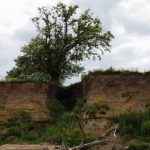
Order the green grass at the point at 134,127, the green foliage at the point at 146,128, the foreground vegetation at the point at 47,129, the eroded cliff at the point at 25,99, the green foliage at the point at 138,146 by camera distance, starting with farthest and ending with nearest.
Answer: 1. the eroded cliff at the point at 25,99
2. the foreground vegetation at the point at 47,129
3. the green foliage at the point at 146,128
4. the green grass at the point at 134,127
5. the green foliage at the point at 138,146

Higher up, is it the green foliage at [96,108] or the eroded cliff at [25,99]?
the eroded cliff at [25,99]

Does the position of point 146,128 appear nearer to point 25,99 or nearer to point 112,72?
point 112,72

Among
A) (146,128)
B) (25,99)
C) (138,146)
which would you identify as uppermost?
(25,99)

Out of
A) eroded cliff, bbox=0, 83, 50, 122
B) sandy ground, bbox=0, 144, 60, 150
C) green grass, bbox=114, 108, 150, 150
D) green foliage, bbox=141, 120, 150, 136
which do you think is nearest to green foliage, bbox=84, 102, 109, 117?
green grass, bbox=114, 108, 150, 150

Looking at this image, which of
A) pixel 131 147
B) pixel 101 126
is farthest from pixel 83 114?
pixel 131 147

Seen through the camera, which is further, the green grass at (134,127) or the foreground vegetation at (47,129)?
the foreground vegetation at (47,129)

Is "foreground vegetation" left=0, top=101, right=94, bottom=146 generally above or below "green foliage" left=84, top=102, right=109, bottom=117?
below

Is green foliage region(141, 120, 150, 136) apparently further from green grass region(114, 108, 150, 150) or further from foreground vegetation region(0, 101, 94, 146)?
foreground vegetation region(0, 101, 94, 146)

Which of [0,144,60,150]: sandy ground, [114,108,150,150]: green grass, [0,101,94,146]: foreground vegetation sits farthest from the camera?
[0,101,94,146]: foreground vegetation

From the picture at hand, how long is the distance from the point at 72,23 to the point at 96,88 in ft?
25.3

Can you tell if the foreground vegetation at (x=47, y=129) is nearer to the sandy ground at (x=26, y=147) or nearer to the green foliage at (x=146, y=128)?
the sandy ground at (x=26, y=147)

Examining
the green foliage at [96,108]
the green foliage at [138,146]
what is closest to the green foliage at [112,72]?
the green foliage at [96,108]

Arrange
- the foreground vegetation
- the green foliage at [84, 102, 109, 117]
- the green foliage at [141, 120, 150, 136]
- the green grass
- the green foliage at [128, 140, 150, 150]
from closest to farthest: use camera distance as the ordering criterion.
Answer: the green foliage at [128, 140, 150, 150]
the green grass
the green foliage at [141, 120, 150, 136]
the foreground vegetation
the green foliage at [84, 102, 109, 117]

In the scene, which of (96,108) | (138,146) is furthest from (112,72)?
(138,146)
